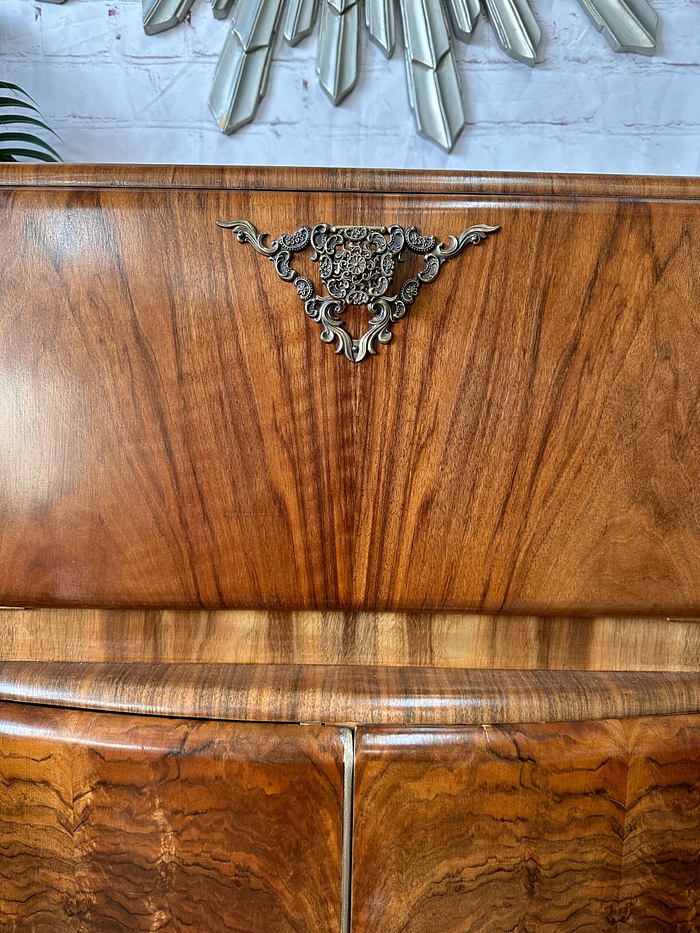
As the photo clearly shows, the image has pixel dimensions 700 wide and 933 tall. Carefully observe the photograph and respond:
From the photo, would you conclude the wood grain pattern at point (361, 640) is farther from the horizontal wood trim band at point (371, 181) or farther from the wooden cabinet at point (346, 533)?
the horizontal wood trim band at point (371, 181)

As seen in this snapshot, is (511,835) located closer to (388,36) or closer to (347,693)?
(347,693)

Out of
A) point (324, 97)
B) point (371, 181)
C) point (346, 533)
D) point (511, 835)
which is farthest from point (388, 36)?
point (511, 835)

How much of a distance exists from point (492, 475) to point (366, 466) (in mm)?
63

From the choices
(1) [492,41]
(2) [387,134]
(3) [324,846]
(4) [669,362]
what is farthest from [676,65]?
(3) [324,846]

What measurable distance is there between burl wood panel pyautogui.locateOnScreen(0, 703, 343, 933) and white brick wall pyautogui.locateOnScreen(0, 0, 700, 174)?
1.80ft

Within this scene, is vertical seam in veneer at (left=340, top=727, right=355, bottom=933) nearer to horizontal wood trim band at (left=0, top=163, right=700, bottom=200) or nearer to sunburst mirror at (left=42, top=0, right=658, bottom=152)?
horizontal wood trim band at (left=0, top=163, right=700, bottom=200)

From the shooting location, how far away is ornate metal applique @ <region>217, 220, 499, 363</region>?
311 millimetres

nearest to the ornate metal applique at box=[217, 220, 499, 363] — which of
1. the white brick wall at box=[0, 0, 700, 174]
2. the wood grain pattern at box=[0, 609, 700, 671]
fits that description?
the wood grain pattern at box=[0, 609, 700, 671]

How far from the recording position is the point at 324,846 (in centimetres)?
30

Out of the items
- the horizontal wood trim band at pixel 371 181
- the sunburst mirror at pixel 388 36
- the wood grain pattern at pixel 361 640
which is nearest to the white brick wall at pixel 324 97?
the sunburst mirror at pixel 388 36

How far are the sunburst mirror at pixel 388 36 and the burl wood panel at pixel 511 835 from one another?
1.81 feet

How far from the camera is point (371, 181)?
31cm

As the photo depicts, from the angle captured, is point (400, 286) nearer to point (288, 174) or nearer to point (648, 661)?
point (288, 174)

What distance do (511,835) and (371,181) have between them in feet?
1.02
